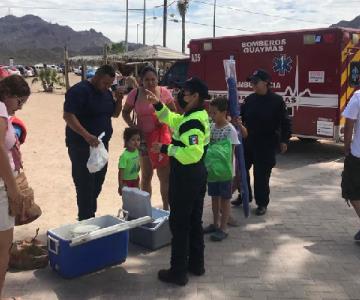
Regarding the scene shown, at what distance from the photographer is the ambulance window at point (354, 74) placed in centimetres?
934

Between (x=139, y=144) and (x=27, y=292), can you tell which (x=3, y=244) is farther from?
(x=139, y=144)

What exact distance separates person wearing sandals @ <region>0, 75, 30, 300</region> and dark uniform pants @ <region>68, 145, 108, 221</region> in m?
1.24

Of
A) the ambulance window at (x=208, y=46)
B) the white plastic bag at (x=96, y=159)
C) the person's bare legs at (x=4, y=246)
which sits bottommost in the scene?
the person's bare legs at (x=4, y=246)

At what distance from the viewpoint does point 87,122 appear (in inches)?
181

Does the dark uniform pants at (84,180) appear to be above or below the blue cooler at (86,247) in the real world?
above

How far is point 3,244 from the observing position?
3283 millimetres

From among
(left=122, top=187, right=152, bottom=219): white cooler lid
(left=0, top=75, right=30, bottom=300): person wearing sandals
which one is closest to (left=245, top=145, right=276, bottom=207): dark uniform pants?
(left=122, top=187, right=152, bottom=219): white cooler lid

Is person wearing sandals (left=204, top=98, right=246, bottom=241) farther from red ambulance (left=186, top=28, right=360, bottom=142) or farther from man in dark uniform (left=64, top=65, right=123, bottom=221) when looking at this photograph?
red ambulance (left=186, top=28, right=360, bottom=142)

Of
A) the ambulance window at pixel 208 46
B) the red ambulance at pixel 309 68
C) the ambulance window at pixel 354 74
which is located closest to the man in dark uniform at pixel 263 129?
the red ambulance at pixel 309 68

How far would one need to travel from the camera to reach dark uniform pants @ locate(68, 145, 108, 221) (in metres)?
4.66

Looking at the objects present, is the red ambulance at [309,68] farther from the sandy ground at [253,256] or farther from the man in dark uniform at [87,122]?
the man in dark uniform at [87,122]

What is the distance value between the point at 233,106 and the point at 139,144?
1132 millimetres

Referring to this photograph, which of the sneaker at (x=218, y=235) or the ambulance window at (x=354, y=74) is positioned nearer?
the sneaker at (x=218, y=235)

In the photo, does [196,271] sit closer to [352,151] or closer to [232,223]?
[232,223]
